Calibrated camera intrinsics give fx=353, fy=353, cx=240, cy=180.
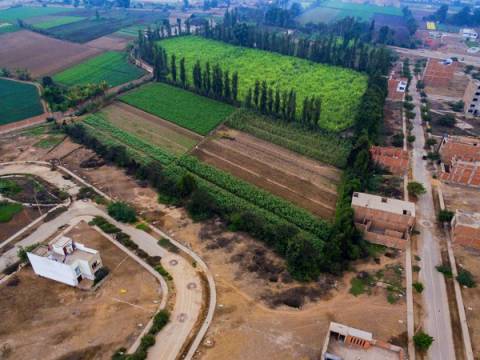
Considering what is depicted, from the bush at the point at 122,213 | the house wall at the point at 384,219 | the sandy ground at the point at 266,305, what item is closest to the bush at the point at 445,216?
the house wall at the point at 384,219

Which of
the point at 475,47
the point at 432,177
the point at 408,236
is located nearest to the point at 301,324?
the point at 408,236

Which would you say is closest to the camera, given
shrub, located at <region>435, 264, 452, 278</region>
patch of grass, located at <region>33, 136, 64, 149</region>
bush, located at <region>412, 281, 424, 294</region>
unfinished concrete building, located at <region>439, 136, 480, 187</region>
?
bush, located at <region>412, 281, 424, 294</region>

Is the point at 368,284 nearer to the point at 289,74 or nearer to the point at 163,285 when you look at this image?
the point at 163,285

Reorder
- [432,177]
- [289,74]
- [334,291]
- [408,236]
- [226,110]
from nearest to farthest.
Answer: [334,291] < [408,236] < [432,177] < [226,110] < [289,74]

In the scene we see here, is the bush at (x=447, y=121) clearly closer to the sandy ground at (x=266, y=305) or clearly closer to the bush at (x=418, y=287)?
the sandy ground at (x=266, y=305)

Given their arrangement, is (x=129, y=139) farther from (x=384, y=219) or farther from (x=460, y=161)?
(x=460, y=161)

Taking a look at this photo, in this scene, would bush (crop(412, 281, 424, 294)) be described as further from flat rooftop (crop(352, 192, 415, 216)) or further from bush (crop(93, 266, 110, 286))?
bush (crop(93, 266, 110, 286))

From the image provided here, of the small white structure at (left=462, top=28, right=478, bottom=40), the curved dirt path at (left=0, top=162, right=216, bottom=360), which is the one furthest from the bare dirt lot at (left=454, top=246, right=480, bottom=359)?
the small white structure at (left=462, top=28, right=478, bottom=40)
